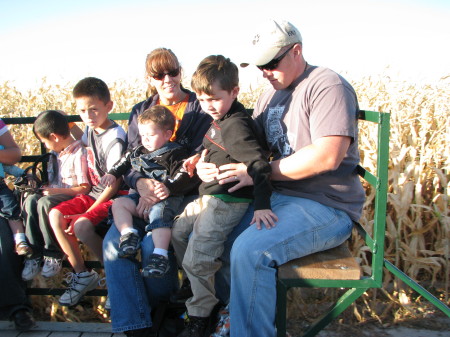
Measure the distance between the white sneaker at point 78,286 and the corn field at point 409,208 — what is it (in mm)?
591

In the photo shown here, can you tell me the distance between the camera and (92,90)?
340 cm

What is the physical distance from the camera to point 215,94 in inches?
108

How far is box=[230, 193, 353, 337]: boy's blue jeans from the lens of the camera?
7.68 feet

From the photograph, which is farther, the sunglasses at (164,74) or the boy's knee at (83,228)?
the sunglasses at (164,74)

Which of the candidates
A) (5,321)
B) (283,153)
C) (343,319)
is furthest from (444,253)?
(5,321)

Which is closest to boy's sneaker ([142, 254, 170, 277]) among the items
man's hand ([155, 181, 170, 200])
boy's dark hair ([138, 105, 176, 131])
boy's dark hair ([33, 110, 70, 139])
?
man's hand ([155, 181, 170, 200])

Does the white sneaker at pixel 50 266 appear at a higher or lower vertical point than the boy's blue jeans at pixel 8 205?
lower

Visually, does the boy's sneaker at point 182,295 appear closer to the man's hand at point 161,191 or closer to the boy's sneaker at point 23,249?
the man's hand at point 161,191

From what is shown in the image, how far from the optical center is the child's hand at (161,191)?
300 cm

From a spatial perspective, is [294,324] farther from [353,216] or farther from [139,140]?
[139,140]

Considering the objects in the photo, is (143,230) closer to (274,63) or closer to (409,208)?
(274,63)

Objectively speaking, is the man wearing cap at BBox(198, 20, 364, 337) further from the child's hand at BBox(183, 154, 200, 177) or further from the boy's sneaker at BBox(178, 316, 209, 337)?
the boy's sneaker at BBox(178, 316, 209, 337)

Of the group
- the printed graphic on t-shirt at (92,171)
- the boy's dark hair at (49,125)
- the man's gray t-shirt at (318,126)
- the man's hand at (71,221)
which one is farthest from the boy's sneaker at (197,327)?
the boy's dark hair at (49,125)

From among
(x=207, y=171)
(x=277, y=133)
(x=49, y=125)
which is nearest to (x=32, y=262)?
(x=49, y=125)
